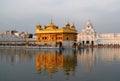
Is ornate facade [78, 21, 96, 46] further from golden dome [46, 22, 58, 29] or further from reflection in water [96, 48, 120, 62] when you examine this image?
reflection in water [96, 48, 120, 62]

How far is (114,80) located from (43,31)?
115ft

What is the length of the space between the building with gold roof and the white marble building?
32.4 meters

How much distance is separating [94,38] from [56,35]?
118 feet

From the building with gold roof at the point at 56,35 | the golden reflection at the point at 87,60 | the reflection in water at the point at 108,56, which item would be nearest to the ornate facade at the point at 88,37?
the building with gold roof at the point at 56,35

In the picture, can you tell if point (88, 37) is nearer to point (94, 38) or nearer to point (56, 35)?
point (94, 38)

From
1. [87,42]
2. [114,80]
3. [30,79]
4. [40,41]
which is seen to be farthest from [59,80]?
[87,42]

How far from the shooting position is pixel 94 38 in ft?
257

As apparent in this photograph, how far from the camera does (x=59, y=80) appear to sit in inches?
426

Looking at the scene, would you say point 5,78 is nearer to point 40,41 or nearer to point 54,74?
point 54,74

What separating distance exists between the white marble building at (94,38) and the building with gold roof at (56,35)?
1276 inches

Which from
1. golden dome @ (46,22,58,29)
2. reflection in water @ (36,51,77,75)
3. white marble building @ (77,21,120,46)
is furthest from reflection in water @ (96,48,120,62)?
white marble building @ (77,21,120,46)

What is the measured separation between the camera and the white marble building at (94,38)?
257ft

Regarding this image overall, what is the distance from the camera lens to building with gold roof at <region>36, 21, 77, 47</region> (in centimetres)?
4332

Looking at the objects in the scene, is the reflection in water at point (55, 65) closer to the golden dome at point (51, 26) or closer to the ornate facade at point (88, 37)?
the golden dome at point (51, 26)
